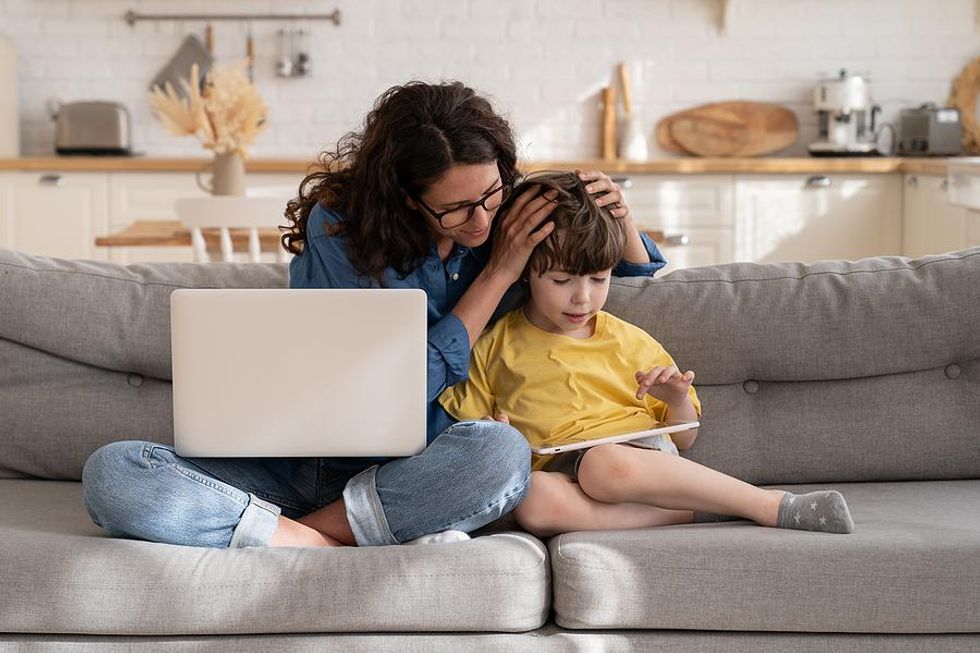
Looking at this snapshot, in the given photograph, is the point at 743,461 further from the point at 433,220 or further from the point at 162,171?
the point at 162,171

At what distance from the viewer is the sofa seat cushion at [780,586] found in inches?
69.1

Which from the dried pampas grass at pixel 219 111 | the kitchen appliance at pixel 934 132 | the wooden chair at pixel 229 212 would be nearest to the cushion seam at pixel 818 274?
the wooden chair at pixel 229 212

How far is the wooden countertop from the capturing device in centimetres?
498

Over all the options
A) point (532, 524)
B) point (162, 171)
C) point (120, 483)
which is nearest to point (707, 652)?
point (532, 524)

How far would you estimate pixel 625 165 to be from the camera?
4988mm

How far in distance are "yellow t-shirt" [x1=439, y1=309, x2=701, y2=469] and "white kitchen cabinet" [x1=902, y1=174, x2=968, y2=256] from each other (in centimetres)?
264

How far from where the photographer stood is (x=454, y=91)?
2064 mm

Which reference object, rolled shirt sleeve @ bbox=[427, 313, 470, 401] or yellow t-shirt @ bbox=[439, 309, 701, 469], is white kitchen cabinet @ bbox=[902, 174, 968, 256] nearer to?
yellow t-shirt @ bbox=[439, 309, 701, 469]

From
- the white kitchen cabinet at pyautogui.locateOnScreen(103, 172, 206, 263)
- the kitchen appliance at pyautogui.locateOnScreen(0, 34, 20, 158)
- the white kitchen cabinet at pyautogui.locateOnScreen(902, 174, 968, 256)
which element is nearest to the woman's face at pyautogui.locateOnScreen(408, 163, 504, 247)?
the white kitchen cabinet at pyautogui.locateOnScreen(902, 174, 968, 256)

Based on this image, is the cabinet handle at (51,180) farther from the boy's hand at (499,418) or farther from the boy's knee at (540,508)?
the boy's knee at (540,508)

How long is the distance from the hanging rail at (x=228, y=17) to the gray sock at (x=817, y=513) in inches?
157

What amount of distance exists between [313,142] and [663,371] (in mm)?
3779

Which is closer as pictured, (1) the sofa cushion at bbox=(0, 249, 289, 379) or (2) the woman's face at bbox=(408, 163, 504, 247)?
(2) the woman's face at bbox=(408, 163, 504, 247)

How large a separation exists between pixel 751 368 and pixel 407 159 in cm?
73
